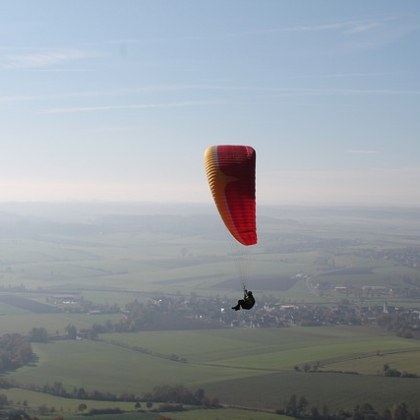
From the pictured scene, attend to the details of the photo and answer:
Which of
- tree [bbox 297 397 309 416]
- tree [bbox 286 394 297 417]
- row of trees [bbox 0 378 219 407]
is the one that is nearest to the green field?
tree [bbox 286 394 297 417]

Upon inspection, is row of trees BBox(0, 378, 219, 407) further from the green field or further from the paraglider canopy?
the paraglider canopy

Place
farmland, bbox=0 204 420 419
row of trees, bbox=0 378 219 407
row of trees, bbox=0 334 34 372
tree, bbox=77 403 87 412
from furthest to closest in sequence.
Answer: row of trees, bbox=0 334 34 372 < farmland, bbox=0 204 420 419 < row of trees, bbox=0 378 219 407 < tree, bbox=77 403 87 412

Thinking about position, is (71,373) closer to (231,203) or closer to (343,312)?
(231,203)

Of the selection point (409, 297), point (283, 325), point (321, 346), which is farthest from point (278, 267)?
point (321, 346)

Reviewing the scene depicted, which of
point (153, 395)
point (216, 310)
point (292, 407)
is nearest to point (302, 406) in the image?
point (292, 407)

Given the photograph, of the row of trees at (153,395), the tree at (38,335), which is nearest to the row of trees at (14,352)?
the tree at (38,335)

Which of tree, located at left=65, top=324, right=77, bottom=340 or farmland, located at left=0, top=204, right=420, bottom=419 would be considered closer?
farmland, located at left=0, top=204, right=420, bottom=419

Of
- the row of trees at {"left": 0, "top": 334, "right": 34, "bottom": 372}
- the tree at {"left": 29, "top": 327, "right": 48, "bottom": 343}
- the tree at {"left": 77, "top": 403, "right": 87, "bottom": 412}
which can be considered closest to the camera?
the tree at {"left": 77, "top": 403, "right": 87, "bottom": 412}

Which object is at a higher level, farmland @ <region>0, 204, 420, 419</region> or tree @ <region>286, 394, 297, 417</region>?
farmland @ <region>0, 204, 420, 419</region>
